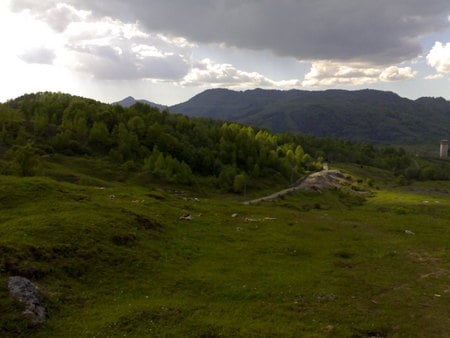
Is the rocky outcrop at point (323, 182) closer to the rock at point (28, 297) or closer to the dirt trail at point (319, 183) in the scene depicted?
the dirt trail at point (319, 183)

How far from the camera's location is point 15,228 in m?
34.7

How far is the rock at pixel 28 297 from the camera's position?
2286 centimetres

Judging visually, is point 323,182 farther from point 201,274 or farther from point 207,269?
point 201,274

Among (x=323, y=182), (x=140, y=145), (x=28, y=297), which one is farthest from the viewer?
(x=140, y=145)

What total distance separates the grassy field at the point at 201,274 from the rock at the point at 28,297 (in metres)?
0.55

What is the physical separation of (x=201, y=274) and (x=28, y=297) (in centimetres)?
1478

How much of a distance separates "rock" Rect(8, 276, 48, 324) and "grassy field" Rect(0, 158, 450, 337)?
549 millimetres

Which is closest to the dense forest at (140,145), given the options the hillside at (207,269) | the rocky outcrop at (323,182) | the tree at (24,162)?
the rocky outcrop at (323,182)

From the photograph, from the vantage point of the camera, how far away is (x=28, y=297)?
2397cm

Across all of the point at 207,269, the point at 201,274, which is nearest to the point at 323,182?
the point at 207,269

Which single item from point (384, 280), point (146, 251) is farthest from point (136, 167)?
point (384, 280)

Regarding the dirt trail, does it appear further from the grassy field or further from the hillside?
the grassy field

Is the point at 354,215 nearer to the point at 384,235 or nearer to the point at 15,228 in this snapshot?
the point at 384,235

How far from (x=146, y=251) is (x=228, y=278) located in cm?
909
